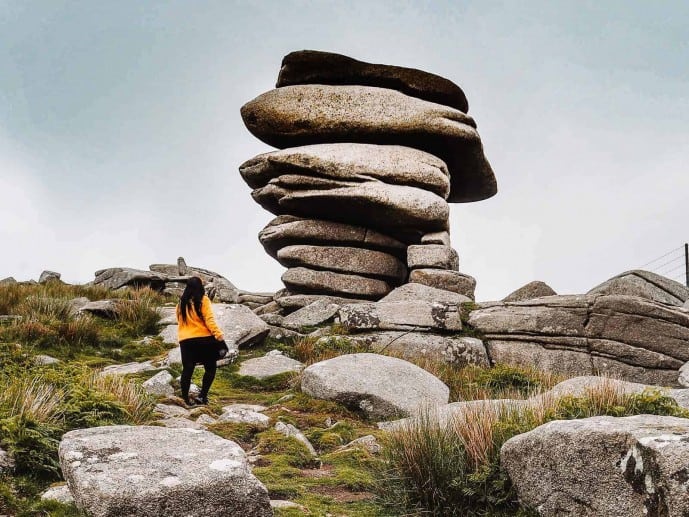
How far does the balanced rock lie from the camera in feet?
67.8

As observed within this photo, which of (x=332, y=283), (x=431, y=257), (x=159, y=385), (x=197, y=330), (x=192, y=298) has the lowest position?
(x=159, y=385)

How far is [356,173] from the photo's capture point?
2078cm

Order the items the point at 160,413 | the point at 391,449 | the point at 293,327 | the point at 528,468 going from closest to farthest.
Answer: the point at 528,468 < the point at 391,449 < the point at 160,413 < the point at 293,327

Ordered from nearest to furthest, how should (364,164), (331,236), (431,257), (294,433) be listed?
(294,433), (431,257), (364,164), (331,236)

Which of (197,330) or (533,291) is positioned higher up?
(533,291)

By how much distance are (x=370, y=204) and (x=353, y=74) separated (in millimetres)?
5528

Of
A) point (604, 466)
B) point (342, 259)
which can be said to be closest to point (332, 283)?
point (342, 259)

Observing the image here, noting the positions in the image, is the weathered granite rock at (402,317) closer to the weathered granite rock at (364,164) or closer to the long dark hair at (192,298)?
the long dark hair at (192,298)

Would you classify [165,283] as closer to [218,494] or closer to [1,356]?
[1,356]

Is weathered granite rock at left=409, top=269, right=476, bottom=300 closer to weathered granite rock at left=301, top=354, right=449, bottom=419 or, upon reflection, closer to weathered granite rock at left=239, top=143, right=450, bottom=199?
weathered granite rock at left=239, top=143, right=450, bottom=199

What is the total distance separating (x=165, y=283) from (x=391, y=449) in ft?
68.3

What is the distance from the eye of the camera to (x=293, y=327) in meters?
16.1

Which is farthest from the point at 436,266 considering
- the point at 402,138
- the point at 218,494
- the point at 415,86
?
the point at 218,494

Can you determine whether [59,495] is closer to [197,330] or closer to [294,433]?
[294,433]
